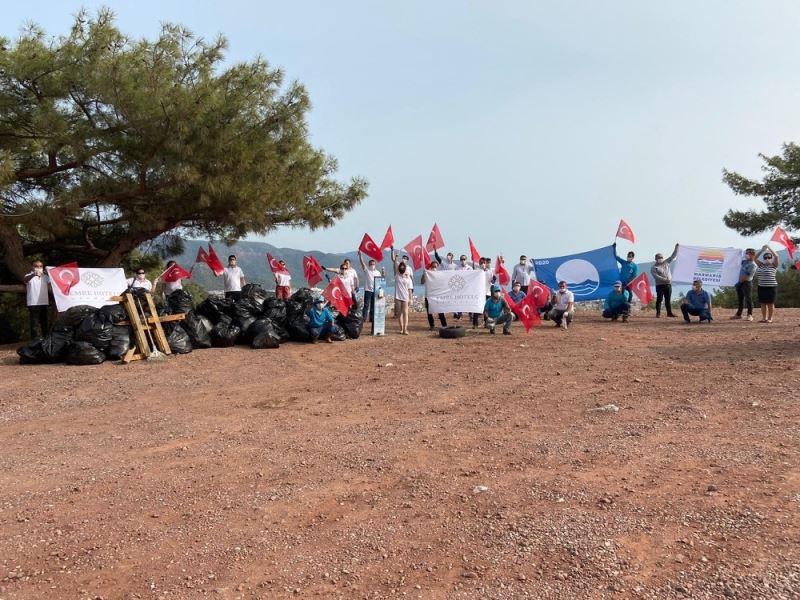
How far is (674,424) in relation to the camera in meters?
5.05

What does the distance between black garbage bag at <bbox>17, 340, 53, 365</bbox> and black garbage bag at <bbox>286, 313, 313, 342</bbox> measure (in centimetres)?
384

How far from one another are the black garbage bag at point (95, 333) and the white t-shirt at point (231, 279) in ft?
10.7

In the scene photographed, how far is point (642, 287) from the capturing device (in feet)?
46.4

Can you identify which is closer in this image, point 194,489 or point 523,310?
point 194,489

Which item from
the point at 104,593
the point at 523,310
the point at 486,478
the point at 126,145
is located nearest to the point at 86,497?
the point at 104,593

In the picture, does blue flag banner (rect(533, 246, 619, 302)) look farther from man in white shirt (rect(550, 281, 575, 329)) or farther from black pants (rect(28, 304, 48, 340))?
black pants (rect(28, 304, 48, 340))

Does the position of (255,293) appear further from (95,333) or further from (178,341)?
(95,333)

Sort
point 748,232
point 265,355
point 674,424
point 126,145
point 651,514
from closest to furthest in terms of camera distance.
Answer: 1. point 651,514
2. point 674,424
3. point 265,355
4. point 126,145
5. point 748,232

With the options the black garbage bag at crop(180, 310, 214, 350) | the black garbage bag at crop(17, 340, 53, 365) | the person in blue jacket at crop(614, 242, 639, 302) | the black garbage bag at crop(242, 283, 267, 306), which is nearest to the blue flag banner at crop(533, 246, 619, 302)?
the person in blue jacket at crop(614, 242, 639, 302)

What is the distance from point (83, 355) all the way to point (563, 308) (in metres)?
8.94

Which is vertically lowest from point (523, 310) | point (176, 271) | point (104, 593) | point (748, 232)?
point (104, 593)

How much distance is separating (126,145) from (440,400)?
7.74 metres

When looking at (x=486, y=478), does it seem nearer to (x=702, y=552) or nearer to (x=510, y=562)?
(x=510, y=562)

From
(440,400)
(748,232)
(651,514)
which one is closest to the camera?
(651,514)
